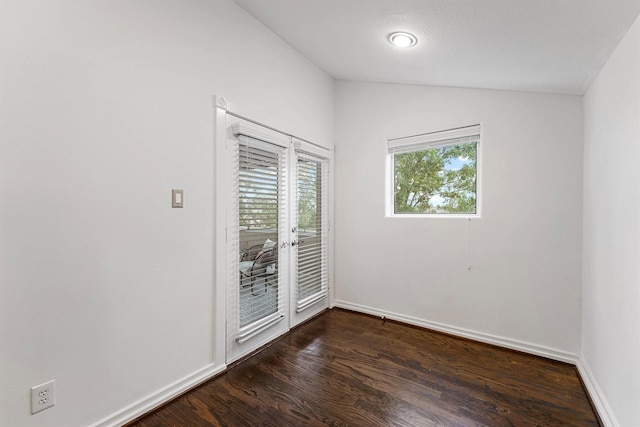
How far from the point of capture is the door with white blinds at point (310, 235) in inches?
114

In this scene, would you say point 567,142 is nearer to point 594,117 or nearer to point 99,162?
point 594,117

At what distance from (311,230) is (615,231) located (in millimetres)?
2261

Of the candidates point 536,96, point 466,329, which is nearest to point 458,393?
point 466,329

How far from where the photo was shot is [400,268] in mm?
3068

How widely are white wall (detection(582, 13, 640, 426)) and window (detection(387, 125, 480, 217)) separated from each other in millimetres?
831

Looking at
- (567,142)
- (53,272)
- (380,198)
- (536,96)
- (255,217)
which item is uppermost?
(536,96)

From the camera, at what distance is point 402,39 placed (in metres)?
1.97

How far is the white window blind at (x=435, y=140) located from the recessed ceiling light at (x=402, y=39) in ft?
3.42

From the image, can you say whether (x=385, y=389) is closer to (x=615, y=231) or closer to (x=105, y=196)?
(x=615, y=231)

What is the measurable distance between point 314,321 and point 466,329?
144 cm

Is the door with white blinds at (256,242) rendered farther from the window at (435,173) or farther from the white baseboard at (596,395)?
the white baseboard at (596,395)

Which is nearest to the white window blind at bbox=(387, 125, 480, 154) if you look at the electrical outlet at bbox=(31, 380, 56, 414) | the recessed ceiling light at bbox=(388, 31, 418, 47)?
the recessed ceiling light at bbox=(388, 31, 418, 47)

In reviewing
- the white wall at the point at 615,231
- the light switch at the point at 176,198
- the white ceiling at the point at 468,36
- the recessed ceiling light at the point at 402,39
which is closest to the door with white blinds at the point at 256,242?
the light switch at the point at 176,198

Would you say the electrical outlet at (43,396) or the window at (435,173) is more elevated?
the window at (435,173)
